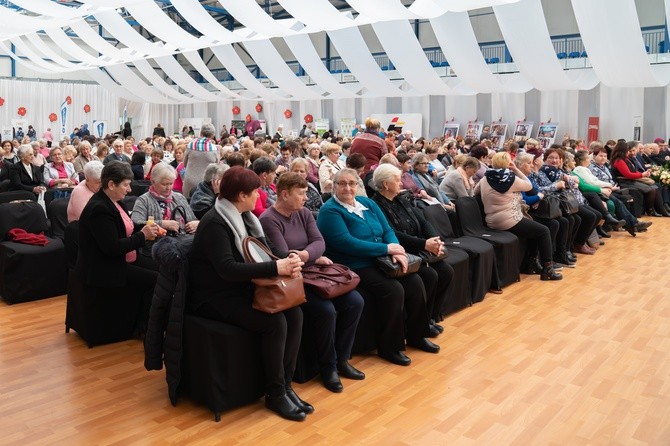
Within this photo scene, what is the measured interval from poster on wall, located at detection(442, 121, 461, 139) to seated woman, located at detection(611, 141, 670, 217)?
8.39 m

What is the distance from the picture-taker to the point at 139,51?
1436cm

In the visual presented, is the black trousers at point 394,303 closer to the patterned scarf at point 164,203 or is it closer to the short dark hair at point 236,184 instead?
the short dark hair at point 236,184

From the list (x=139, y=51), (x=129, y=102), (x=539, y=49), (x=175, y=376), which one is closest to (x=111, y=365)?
(x=175, y=376)

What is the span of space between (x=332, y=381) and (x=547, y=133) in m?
14.6

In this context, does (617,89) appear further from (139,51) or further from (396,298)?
(396,298)

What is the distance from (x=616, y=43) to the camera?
10016mm

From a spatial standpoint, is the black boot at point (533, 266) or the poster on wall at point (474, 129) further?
the poster on wall at point (474, 129)

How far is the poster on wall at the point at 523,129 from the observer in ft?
55.5

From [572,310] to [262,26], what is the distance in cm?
785

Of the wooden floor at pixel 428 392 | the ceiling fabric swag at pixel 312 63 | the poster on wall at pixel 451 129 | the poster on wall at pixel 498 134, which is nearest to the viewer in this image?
the wooden floor at pixel 428 392

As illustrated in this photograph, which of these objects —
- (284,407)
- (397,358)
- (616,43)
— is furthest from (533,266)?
(616,43)

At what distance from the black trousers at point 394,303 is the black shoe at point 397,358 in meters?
0.02

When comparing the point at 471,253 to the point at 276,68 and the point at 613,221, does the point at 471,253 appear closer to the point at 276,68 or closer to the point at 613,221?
the point at 613,221

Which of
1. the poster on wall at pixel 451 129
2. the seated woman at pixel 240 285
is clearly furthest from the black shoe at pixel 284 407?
the poster on wall at pixel 451 129
